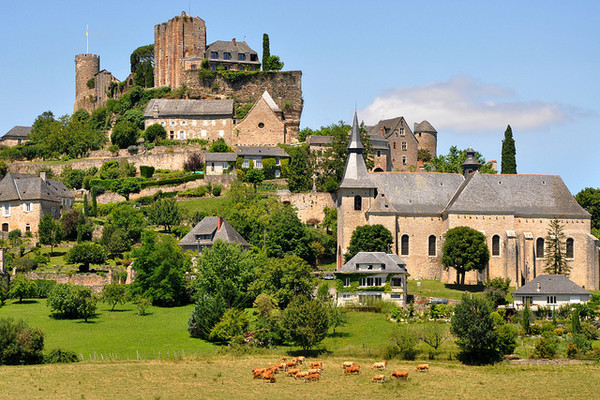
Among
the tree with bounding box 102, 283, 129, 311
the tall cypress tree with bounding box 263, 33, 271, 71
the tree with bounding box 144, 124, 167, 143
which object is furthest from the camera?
the tall cypress tree with bounding box 263, 33, 271, 71

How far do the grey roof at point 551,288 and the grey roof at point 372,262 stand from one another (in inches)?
341

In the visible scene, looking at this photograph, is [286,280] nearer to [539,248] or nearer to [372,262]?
[372,262]

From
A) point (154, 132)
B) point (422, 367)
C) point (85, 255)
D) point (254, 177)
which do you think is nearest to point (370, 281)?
point (422, 367)

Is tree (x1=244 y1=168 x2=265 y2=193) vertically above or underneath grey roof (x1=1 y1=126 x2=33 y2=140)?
underneath

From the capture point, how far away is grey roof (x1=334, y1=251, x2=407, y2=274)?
6291cm

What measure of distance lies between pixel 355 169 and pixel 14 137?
216 ft

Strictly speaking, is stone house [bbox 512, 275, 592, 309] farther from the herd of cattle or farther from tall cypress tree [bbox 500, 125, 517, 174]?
tall cypress tree [bbox 500, 125, 517, 174]

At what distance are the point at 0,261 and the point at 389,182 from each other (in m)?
32.9

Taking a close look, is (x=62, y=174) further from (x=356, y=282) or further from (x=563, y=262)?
(x=563, y=262)

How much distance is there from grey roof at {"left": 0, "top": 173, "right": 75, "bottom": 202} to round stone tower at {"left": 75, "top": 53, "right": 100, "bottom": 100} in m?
44.8

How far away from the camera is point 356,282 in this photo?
6262cm

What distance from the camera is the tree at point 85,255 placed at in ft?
233

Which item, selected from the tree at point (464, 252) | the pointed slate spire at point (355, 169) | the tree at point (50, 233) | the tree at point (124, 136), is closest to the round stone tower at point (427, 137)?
the pointed slate spire at point (355, 169)

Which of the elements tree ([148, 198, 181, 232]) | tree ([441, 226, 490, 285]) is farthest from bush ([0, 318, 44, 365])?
tree ([148, 198, 181, 232])
